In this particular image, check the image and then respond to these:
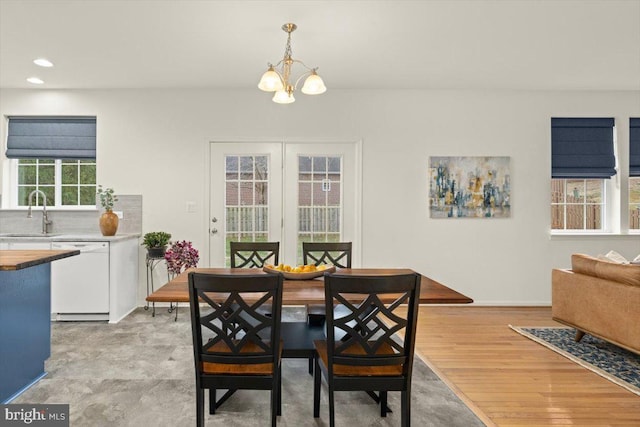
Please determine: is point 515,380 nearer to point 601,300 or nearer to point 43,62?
point 601,300

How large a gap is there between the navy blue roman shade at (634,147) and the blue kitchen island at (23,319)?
593 centimetres

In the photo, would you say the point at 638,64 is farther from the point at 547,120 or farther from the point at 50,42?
the point at 50,42

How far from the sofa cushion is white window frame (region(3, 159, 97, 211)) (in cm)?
507

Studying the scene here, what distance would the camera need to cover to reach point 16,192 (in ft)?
15.0

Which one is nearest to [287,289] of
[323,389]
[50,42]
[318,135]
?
[323,389]

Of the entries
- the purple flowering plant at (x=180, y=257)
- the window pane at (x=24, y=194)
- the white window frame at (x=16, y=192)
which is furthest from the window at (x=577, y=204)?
the window pane at (x=24, y=194)

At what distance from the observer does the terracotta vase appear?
407 centimetres

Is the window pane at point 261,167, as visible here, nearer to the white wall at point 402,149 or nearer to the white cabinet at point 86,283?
the white wall at point 402,149

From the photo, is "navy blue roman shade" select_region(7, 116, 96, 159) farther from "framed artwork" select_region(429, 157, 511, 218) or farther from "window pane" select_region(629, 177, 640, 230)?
"window pane" select_region(629, 177, 640, 230)

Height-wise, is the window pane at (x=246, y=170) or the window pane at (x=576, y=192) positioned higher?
the window pane at (x=246, y=170)

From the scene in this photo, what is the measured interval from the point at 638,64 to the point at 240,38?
3.91m

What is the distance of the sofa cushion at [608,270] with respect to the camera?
2.69 m

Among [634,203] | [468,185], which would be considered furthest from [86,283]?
[634,203]

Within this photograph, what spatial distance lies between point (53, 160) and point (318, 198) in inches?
129
